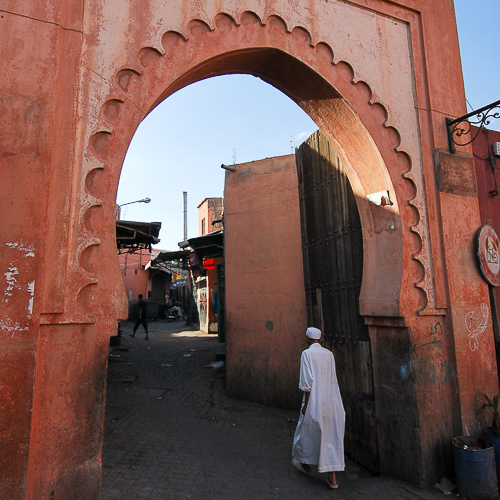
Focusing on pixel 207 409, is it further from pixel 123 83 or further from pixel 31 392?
pixel 123 83

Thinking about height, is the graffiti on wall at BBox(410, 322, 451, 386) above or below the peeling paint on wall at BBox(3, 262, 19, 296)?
below

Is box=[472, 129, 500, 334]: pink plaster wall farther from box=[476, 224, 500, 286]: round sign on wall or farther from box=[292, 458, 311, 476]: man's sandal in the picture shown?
box=[292, 458, 311, 476]: man's sandal

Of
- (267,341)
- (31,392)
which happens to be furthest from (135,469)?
(267,341)

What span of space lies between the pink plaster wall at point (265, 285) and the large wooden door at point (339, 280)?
70 centimetres

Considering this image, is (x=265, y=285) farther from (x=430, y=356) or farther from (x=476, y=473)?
(x=476, y=473)

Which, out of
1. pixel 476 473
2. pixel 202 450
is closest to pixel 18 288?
pixel 202 450

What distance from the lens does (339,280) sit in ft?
17.5

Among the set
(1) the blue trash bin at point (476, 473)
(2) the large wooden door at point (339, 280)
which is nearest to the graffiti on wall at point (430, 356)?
(2) the large wooden door at point (339, 280)

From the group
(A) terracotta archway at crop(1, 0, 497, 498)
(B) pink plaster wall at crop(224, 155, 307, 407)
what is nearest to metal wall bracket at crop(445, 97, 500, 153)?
(A) terracotta archway at crop(1, 0, 497, 498)

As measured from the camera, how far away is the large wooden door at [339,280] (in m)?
4.80

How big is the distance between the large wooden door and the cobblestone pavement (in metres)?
0.58

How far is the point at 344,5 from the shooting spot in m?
4.62

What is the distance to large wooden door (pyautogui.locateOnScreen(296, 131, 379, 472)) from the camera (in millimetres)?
4797

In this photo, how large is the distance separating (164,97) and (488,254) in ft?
13.7
